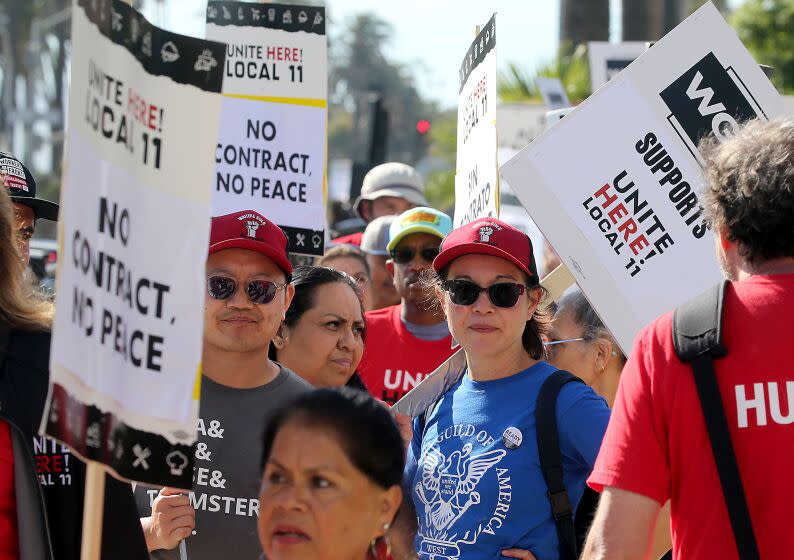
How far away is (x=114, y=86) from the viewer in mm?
2914

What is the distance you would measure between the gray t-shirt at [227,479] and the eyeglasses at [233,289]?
362 mm

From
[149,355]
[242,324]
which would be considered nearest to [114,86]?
[149,355]

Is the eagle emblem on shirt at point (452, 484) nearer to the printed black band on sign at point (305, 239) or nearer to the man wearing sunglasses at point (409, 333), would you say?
the man wearing sunglasses at point (409, 333)

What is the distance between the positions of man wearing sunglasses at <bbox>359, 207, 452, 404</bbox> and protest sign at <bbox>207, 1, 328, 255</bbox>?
0.44 meters

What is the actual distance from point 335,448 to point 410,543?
0.38 metres

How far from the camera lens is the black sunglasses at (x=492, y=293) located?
13.9 ft

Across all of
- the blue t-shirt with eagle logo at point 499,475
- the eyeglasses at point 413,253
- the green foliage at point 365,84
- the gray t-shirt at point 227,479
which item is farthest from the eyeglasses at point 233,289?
the green foliage at point 365,84

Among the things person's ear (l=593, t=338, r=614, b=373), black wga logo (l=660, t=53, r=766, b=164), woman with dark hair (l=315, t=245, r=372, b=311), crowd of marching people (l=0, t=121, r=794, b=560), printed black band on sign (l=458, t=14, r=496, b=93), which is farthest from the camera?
woman with dark hair (l=315, t=245, r=372, b=311)

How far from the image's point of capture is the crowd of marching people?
2.94m

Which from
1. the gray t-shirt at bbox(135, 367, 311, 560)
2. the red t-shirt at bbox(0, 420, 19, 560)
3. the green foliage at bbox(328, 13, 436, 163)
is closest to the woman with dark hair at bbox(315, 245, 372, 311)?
the gray t-shirt at bbox(135, 367, 311, 560)

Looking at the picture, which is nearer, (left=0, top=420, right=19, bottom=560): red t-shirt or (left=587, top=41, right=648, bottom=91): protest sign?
(left=0, top=420, right=19, bottom=560): red t-shirt

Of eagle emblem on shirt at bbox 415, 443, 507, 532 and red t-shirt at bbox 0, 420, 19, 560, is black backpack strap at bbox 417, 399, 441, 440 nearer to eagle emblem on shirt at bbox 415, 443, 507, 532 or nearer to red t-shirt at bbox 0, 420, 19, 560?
eagle emblem on shirt at bbox 415, 443, 507, 532

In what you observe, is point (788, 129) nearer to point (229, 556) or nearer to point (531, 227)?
point (229, 556)

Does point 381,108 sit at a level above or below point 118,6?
below
